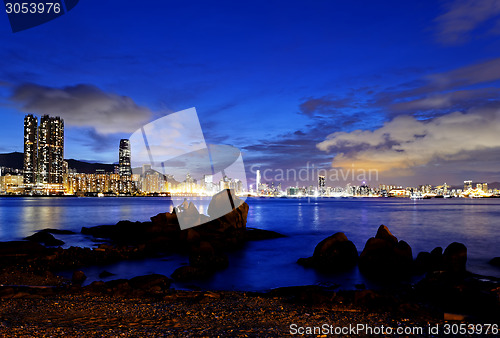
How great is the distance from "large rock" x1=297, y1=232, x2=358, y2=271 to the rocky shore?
6 cm

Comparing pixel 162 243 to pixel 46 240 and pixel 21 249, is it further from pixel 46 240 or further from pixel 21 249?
pixel 46 240

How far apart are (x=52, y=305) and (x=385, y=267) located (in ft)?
58.4

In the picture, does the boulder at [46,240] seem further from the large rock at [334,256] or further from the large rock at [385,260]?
the large rock at [385,260]

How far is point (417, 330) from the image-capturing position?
1021 cm

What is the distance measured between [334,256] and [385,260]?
10.2 ft

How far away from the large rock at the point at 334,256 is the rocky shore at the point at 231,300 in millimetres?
64

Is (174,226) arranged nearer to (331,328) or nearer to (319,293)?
(319,293)

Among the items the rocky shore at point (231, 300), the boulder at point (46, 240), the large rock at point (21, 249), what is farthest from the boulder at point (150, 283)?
the boulder at point (46, 240)

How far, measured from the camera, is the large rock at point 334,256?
22.4 meters

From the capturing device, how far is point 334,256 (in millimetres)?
22438

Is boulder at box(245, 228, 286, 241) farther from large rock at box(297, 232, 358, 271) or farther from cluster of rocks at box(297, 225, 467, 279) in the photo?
large rock at box(297, 232, 358, 271)

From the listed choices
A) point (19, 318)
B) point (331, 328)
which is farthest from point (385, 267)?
point (19, 318)

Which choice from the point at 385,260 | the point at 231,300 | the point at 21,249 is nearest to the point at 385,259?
the point at 385,260

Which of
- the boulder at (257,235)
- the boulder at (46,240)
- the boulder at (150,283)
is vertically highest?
the boulder at (150,283)
